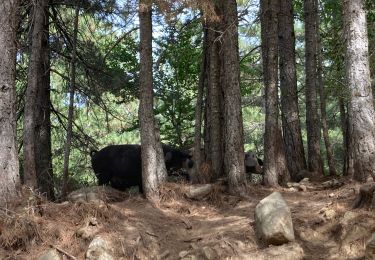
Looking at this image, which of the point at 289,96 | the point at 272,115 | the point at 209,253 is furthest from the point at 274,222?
the point at 289,96

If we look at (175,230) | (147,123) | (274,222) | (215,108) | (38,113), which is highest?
(38,113)

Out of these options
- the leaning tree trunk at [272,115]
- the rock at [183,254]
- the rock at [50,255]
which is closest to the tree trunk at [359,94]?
the leaning tree trunk at [272,115]

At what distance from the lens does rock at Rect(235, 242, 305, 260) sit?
6859mm

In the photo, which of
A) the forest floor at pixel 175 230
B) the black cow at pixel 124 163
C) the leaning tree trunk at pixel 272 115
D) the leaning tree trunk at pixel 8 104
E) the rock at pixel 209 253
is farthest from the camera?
the black cow at pixel 124 163

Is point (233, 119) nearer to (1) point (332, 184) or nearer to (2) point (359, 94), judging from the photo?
(1) point (332, 184)

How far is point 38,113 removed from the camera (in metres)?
12.8

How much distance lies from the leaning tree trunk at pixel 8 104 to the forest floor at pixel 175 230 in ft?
1.76

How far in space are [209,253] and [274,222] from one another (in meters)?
1.10

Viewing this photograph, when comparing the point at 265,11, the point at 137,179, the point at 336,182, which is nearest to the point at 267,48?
the point at 265,11

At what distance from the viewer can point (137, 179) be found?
12.1m

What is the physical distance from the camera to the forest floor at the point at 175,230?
705 cm

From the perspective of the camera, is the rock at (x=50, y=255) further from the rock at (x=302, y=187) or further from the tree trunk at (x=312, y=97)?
the tree trunk at (x=312, y=97)

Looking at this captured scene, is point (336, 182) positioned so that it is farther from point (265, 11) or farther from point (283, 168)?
point (265, 11)

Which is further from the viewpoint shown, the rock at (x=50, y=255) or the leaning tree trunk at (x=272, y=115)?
the leaning tree trunk at (x=272, y=115)
